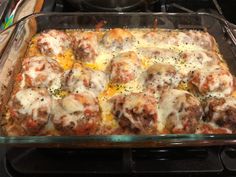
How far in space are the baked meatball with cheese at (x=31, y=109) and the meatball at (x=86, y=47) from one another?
0.39 meters

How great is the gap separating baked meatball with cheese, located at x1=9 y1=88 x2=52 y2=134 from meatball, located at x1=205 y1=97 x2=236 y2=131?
779 millimetres

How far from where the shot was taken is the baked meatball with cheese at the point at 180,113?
1.51 m

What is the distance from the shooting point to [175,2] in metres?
2.42

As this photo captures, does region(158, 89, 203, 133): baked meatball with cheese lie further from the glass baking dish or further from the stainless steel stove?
the glass baking dish

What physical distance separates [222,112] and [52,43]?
105 centimetres

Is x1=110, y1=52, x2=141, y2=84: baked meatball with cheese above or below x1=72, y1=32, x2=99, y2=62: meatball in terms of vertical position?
below

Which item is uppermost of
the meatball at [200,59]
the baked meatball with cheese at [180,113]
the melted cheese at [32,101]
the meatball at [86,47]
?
the meatball at [86,47]

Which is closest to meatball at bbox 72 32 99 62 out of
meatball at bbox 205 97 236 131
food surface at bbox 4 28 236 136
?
food surface at bbox 4 28 236 136

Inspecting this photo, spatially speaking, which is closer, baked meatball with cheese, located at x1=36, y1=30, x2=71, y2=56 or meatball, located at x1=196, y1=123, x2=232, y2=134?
meatball, located at x1=196, y1=123, x2=232, y2=134

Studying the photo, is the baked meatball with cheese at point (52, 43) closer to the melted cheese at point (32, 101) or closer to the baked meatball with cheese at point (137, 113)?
the melted cheese at point (32, 101)

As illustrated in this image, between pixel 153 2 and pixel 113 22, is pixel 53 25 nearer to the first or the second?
pixel 113 22

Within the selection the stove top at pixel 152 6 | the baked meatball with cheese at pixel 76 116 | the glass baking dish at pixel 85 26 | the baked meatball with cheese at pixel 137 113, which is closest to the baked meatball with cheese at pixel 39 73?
the glass baking dish at pixel 85 26


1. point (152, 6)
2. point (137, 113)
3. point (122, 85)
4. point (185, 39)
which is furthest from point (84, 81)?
point (152, 6)

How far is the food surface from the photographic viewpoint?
4.99ft
